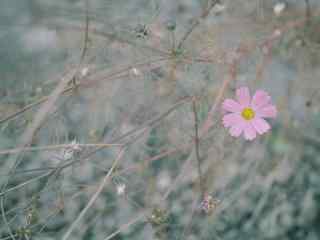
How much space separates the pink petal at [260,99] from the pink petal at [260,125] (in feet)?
0.10

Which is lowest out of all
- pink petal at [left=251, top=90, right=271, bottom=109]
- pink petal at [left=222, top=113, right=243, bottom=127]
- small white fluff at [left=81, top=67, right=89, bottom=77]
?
pink petal at [left=222, top=113, right=243, bottom=127]

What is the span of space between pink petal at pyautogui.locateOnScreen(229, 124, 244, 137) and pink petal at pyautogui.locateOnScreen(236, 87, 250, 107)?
6 centimetres

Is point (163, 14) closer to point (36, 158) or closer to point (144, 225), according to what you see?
point (36, 158)

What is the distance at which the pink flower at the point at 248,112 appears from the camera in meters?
1.00

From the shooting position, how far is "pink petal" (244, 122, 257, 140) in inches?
38.9

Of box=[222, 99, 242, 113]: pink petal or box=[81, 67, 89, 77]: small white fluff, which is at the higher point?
box=[81, 67, 89, 77]: small white fluff

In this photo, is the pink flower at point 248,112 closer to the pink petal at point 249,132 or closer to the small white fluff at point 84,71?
the pink petal at point 249,132

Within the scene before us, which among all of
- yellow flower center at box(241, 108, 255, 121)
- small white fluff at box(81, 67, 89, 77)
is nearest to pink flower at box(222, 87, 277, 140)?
yellow flower center at box(241, 108, 255, 121)

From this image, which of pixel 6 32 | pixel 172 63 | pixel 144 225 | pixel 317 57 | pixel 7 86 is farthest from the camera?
pixel 6 32

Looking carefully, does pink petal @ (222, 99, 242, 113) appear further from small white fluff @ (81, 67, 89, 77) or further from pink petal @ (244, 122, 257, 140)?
→ small white fluff @ (81, 67, 89, 77)

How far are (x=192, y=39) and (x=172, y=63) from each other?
122mm

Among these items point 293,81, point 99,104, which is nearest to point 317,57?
point 293,81

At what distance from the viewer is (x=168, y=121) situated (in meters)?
1.12

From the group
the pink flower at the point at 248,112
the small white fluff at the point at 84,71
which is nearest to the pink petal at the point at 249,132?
the pink flower at the point at 248,112
